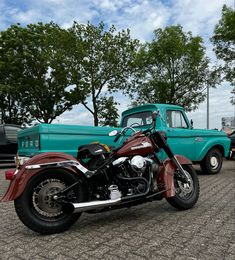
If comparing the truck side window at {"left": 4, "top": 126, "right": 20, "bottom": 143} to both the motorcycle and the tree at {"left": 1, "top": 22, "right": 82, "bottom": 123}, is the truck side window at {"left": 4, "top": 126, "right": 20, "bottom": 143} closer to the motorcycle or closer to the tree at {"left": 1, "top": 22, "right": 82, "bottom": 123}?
the motorcycle

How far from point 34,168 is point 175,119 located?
5.19 metres

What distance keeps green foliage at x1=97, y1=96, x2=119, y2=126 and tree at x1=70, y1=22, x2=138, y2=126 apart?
0.64m

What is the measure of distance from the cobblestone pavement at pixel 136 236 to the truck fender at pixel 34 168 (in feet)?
1.78

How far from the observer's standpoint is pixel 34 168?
11.8 ft

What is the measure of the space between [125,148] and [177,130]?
4.21 meters

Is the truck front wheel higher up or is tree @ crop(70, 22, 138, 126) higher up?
tree @ crop(70, 22, 138, 126)

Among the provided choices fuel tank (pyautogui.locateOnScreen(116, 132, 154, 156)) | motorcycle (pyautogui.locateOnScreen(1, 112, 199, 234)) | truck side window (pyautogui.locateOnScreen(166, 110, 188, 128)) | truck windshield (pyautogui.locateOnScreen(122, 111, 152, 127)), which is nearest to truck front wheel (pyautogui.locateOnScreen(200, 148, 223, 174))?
truck side window (pyautogui.locateOnScreen(166, 110, 188, 128))

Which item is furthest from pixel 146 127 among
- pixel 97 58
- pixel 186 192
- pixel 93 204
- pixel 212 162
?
pixel 97 58

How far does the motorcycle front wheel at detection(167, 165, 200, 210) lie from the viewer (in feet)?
14.8

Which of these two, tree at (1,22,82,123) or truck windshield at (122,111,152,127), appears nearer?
truck windshield at (122,111,152,127)

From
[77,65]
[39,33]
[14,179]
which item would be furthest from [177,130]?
[39,33]

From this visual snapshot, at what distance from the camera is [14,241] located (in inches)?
136

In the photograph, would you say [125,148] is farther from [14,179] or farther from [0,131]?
[0,131]

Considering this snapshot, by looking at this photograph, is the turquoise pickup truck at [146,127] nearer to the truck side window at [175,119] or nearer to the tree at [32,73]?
the truck side window at [175,119]
